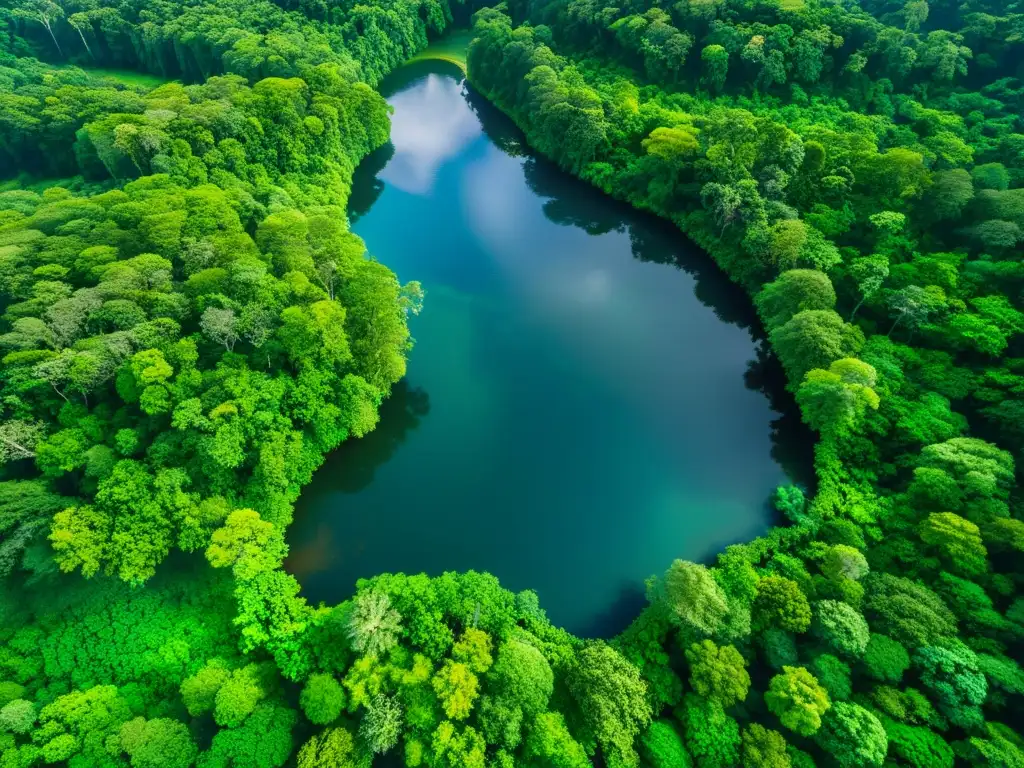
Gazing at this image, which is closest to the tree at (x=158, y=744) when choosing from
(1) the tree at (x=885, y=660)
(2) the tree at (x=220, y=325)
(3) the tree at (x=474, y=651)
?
(3) the tree at (x=474, y=651)

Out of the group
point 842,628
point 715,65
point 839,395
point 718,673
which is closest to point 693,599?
point 718,673

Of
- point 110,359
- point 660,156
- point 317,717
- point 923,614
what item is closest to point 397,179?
point 660,156

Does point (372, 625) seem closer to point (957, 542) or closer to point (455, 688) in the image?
point (455, 688)

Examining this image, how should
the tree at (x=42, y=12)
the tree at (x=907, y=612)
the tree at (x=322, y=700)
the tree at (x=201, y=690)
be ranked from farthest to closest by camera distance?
1. the tree at (x=42, y=12)
2. the tree at (x=907, y=612)
3. the tree at (x=201, y=690)
4. the tree at (x=322, y=700)

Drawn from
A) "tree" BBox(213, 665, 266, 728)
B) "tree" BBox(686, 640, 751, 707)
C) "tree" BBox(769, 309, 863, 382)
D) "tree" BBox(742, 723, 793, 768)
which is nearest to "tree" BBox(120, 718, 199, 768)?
"tree" BBox(213, 665, 266, 728)

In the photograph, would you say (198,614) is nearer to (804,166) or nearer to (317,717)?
(317,717)

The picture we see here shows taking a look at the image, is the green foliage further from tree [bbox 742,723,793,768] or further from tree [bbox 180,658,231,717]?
tree [bbox 180,658,231,717]

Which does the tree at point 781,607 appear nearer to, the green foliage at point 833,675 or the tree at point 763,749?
the green foliage at point 833,675
